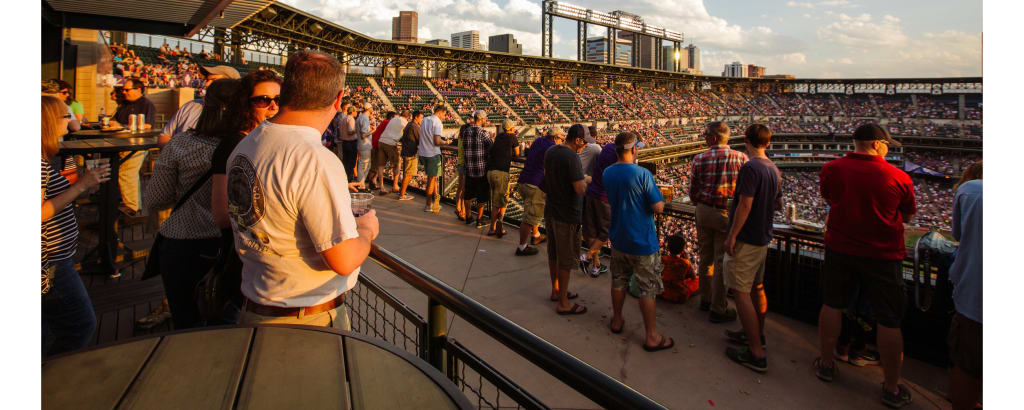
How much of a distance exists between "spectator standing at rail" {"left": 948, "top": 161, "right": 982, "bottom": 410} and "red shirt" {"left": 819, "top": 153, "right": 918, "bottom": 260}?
1.22 feet

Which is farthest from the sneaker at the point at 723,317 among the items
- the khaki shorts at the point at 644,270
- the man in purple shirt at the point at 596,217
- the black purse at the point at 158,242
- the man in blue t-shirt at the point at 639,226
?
the black purse at the point at 158,242

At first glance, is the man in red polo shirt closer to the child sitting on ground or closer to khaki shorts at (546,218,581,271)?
the child sitting on ground

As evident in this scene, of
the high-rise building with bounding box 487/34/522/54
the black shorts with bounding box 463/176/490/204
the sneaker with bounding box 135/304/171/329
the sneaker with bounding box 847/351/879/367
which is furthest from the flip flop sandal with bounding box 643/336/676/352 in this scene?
the high-rise building with bounding box 487/34/522/54

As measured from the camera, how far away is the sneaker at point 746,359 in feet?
11.7

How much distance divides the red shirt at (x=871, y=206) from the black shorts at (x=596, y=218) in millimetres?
2358

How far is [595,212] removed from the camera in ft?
17.9

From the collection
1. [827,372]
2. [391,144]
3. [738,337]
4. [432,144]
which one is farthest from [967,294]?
[391,144]

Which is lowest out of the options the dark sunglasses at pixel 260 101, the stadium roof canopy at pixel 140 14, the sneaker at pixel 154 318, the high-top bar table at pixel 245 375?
the sneaker at pixel 154 318

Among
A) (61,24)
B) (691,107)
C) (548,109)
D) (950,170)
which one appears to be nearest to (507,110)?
(548,109)

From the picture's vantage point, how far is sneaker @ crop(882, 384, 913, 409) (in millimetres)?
3172

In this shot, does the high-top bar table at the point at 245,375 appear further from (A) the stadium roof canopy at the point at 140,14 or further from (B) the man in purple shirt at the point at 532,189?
(A) the stadium roof canopy at the point at 140,14

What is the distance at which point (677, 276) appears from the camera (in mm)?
4840

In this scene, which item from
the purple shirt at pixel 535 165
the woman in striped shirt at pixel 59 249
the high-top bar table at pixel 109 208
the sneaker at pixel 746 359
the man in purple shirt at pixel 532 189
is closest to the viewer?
the woman in striped shirt at pixel 59 249

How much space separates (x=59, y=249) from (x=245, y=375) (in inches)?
68.5
